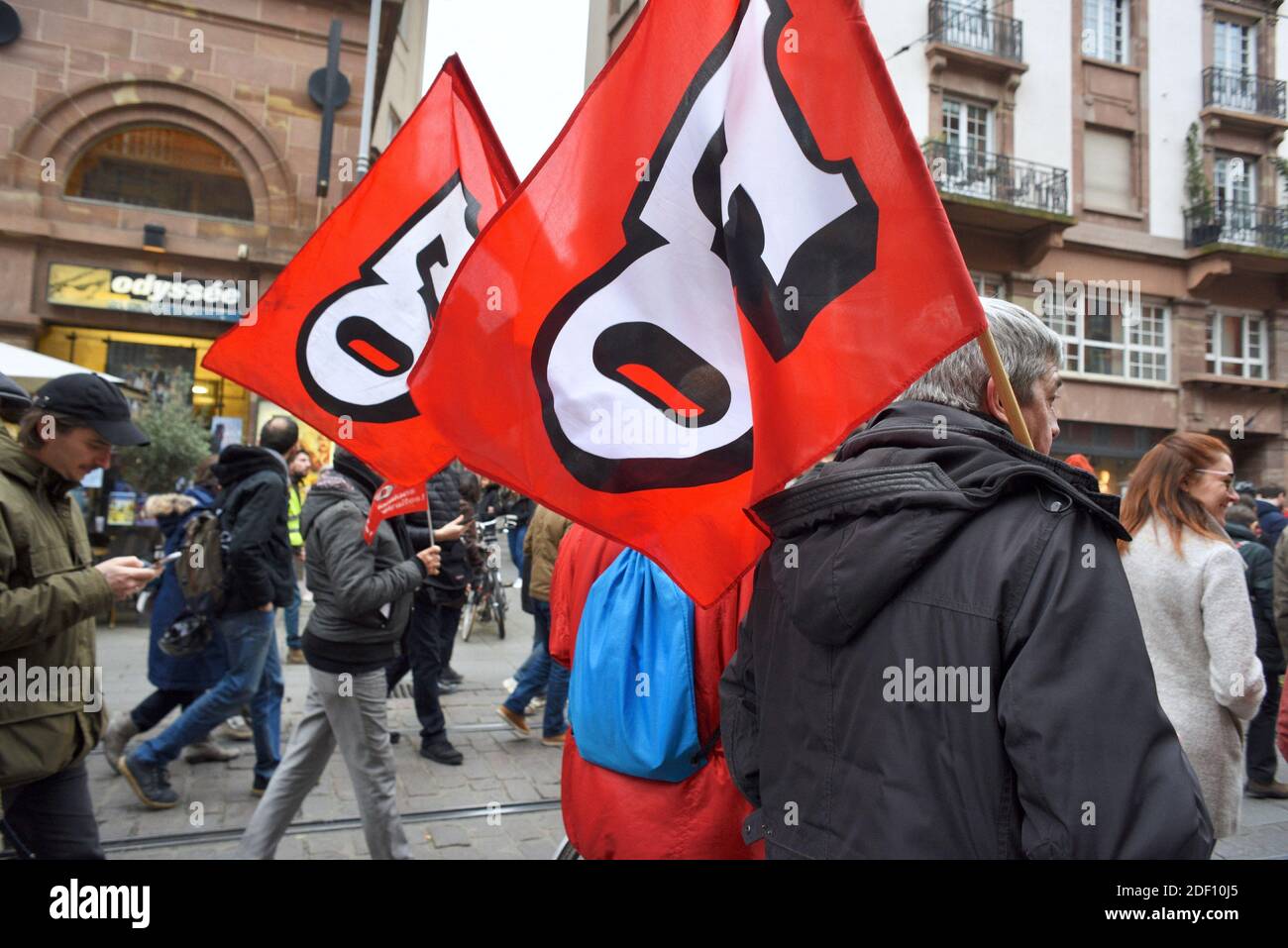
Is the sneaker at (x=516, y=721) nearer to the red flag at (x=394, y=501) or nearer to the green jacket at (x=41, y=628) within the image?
the red flag at (x=394, y=501)

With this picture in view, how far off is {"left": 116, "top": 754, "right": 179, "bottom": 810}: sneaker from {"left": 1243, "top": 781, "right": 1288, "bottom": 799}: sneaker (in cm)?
654

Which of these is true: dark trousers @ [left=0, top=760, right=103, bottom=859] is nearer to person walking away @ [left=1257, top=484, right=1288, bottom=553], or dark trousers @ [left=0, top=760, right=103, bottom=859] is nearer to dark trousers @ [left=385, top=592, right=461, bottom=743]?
dark trousers @ [left=385, top=592, right=461, bottom=743]

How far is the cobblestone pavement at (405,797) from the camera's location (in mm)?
4148

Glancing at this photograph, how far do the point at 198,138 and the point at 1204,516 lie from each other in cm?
1585

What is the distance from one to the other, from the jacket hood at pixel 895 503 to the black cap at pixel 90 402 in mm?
2315

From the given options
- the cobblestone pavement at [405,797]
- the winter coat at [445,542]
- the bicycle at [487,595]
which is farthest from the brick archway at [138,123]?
the winter coat at [445,542]

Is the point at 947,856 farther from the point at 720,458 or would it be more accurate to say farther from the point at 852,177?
the point at 852,177

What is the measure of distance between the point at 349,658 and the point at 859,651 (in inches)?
113

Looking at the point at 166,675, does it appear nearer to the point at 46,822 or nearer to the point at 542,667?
the point at 46,822

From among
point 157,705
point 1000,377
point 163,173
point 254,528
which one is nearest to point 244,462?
point 254,528

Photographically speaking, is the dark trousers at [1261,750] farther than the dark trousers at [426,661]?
No

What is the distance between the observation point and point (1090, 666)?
4.24ft

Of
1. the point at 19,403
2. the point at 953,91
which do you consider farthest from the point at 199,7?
the point at 953,91

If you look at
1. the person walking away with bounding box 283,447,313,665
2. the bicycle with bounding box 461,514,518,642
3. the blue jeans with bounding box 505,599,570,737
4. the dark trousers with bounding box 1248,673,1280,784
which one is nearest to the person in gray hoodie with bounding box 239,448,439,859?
the blue jeans with bounding box 505,599,570,737
